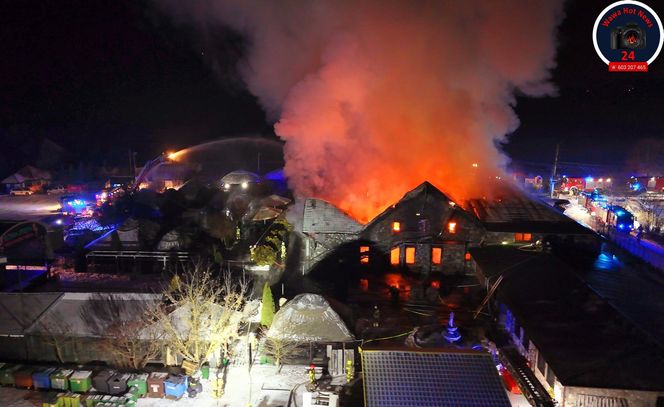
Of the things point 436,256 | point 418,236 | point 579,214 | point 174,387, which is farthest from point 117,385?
point 579,214

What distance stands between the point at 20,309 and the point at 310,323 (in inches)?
517

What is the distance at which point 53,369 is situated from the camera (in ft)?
54.6

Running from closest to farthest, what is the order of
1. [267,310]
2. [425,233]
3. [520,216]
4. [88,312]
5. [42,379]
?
[42,379], [88,312], [267,310], [425,233], [520,216]

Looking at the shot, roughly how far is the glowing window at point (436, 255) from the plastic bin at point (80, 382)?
68.6ft

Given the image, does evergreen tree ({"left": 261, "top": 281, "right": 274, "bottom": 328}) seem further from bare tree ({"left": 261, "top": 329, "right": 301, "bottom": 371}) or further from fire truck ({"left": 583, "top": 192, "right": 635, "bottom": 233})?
fire truck ({"left": 583, "top": 192, "right": 635, "bottom": 233})

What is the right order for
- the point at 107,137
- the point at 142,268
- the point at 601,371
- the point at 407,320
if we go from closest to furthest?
the point at 601,371, the point at 407,320, the point at 142,268, the point at 107,137

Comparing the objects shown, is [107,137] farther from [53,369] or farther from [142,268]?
[53,369]

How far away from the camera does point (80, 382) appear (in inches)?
628

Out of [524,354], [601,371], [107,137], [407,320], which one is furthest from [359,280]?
[107,137]

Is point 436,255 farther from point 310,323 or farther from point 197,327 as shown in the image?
point 197,327

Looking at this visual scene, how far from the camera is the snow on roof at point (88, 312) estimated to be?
17.7 m

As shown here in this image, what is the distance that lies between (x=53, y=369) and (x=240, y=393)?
24.6ft

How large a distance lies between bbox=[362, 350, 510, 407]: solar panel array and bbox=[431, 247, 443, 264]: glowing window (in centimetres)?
1812

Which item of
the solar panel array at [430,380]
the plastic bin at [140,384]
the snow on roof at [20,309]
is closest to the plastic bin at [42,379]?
the snow on roof at [20,309]
